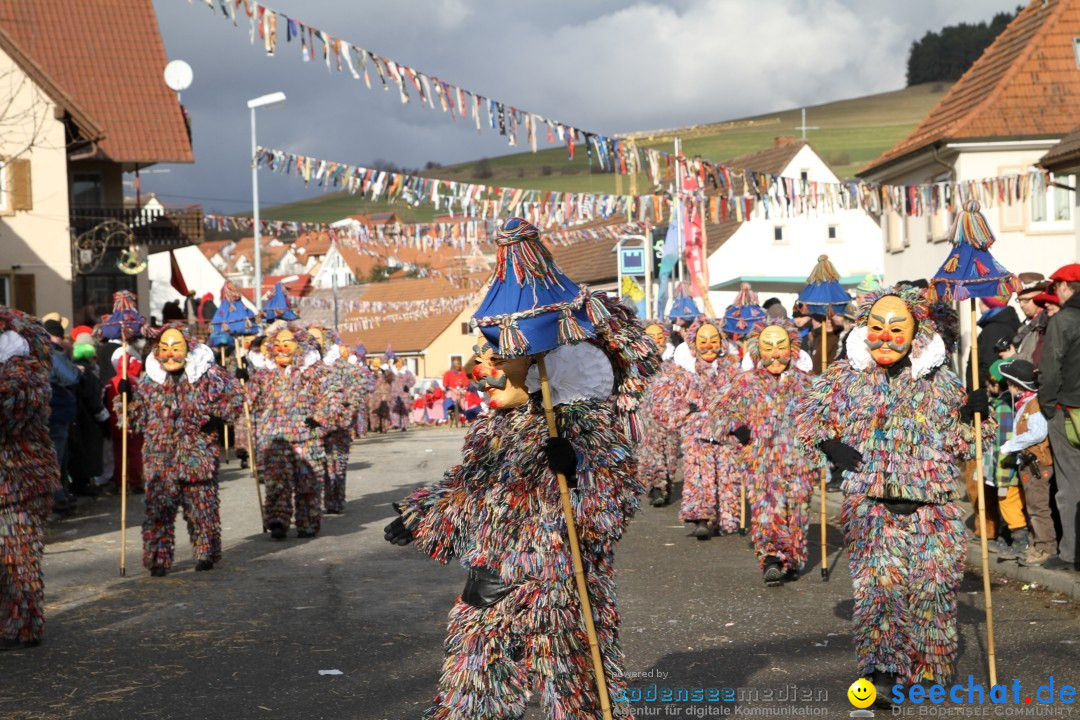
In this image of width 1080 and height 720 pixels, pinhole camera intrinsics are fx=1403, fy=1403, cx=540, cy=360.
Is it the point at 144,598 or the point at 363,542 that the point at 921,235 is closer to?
the point at 363,542

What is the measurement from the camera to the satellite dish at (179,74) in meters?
35.2

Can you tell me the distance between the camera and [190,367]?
10992mm

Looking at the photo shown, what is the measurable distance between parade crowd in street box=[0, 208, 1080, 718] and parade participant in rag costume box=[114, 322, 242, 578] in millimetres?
17

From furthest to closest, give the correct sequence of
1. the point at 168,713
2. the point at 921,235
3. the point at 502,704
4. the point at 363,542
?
the point at 921,235 → the point at 363,542 → the point at 168,713 → the point at 502,704

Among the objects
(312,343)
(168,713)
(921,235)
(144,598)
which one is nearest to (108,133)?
(921,235)

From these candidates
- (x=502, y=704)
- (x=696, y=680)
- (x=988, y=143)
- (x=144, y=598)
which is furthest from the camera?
(x=988, y=143)

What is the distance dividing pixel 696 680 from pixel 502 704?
7.22 feet

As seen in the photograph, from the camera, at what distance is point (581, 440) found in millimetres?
5305

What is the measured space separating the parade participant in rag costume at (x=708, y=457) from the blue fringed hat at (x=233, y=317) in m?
11.7

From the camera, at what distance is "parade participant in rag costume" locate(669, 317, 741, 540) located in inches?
493

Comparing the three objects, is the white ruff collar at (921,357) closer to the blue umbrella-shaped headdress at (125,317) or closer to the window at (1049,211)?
the blue umbrella-shaped headdress at (125,317)

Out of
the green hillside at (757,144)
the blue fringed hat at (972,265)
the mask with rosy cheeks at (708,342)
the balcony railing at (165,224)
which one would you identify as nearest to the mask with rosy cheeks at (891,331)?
the blue fringed hat at (972,265)

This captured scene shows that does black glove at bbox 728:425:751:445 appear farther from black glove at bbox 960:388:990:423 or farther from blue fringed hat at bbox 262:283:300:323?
blue fringed hat at bbox 262:283:300:323

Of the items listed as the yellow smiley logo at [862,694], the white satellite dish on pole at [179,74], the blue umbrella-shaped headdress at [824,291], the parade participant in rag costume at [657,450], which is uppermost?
the white satellite dish on pole at [179,74]
